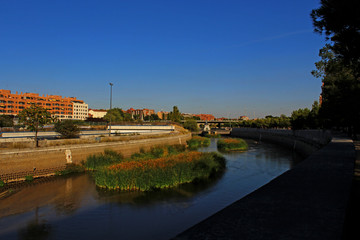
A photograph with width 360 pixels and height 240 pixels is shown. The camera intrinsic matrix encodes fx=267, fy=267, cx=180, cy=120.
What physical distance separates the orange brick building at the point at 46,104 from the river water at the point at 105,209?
94.7 m

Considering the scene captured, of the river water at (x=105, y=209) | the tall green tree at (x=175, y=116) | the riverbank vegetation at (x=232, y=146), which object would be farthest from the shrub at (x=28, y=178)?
the tall green tree at (x=175, y=116)

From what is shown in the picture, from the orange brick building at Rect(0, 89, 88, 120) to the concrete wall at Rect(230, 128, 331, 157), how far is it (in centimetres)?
8011

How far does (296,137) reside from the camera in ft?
199

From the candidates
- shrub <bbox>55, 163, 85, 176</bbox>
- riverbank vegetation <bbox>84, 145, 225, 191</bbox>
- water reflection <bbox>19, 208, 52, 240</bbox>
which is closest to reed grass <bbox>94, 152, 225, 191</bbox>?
riverbank vegetation <bbox>84, 145, 225, 191</bbox>

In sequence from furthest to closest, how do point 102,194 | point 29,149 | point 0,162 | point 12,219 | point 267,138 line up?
point 267,138 < point 29,149 < point 0,162 < point 102,194 < point 12,219

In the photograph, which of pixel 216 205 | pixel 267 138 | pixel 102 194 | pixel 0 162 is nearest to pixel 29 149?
pixel 0 162

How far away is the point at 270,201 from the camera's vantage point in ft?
26.1

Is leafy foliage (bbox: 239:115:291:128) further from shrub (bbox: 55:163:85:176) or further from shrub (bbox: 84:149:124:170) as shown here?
shrub (bbox: 55:163:85:176)

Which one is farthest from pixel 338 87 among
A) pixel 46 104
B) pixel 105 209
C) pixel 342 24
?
pixel 46 104

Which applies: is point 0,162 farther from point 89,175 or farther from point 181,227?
point 181,227

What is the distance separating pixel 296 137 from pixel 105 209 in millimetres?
53654

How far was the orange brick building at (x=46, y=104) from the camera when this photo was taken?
11119 cm

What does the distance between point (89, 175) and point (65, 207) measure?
32.1ft

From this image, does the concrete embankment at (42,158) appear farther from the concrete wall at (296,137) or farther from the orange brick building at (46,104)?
the orange brick building at (46,104)
